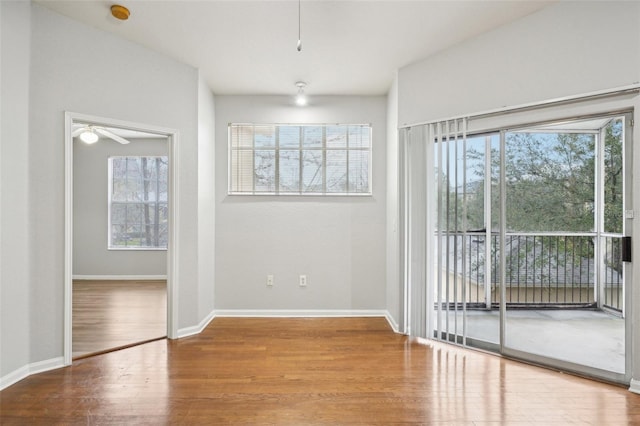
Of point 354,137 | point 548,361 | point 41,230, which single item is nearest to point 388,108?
point 354,137

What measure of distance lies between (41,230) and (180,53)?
6.69ft

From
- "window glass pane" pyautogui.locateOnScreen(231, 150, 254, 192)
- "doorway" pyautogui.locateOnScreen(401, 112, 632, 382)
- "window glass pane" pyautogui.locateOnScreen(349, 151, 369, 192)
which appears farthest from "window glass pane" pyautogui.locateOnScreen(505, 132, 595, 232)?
"window glass pane" pyautogui.locateOnScreen(231, 150, 254, 192)

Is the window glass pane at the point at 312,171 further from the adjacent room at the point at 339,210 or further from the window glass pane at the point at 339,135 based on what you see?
the window glass pane at the point at 339,135

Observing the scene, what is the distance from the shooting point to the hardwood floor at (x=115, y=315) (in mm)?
3454

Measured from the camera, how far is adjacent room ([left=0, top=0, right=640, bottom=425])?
97.2 inches

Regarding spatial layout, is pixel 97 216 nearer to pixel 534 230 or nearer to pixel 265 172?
pixel 265 172

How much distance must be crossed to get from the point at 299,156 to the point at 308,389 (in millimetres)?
2796

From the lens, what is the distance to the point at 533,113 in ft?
9.37

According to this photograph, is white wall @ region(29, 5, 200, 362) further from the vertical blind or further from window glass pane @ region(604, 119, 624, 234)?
window glass pane @ region(604, 119, 624, 234)

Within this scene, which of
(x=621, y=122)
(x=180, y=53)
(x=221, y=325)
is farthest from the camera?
(x=221, y=325)

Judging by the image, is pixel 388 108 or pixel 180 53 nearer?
pixel 180 53

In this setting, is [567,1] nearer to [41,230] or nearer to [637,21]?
[637,21]

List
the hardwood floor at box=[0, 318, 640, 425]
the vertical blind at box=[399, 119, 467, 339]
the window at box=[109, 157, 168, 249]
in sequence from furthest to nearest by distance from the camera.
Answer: the window at box=[109, 157, 168, 249], the vertical blind at box=[399, 119, 467, 339], the hardwood floor at box=[0, 318, 640, 425]

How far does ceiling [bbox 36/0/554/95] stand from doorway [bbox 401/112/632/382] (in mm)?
849
